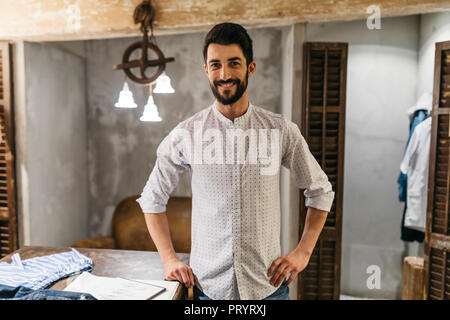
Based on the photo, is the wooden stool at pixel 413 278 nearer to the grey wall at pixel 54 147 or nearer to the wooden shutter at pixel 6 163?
the grey wall at pixel 54 147

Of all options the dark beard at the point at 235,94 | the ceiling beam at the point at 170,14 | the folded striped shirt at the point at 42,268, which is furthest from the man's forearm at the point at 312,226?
the ceiling beam at the point at 170,14

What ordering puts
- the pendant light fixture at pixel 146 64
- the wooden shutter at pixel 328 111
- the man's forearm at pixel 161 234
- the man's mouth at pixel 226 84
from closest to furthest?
the man's mouth at pixel 226 84 → the man's forearm at pixel 161 234 → the pendant light fixture at pixel 146 64 → the wooden shutter at pixel 328 111

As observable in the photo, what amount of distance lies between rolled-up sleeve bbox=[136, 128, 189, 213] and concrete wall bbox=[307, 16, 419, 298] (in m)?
2.18

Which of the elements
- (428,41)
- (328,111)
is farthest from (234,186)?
(428,41)

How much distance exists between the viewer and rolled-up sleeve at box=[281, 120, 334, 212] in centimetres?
149

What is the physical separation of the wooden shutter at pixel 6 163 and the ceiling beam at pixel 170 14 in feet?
0.81

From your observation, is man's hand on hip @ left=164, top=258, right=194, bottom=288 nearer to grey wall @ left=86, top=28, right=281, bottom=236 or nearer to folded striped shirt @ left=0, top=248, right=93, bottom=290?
folded striped shirt @ left=0, top=248, right=93, bottom=290

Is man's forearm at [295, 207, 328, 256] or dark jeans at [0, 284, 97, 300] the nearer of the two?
dark jeans at [0, 284, 97, 300]

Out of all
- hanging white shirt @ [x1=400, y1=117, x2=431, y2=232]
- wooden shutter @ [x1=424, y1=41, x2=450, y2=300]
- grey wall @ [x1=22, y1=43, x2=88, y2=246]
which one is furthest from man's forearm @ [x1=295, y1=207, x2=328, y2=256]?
grey wall @ [x1=22, y1=43, x2=88, y2=246]

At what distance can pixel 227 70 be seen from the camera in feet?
4.59

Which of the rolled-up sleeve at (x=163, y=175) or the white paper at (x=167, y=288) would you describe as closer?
the white paper at (x=167, y=288)

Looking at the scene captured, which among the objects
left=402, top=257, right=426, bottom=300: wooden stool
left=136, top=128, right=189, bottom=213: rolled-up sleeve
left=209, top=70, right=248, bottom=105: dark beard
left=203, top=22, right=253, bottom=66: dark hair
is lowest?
left=402, top=257, right=426, bottom=300: wooden stool

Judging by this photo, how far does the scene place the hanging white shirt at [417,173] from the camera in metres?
2.71

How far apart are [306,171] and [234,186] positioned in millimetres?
330
